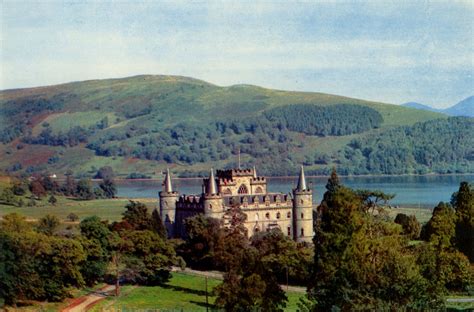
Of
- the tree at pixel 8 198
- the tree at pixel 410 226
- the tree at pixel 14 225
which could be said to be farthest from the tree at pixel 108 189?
the tree at pixel 14 225

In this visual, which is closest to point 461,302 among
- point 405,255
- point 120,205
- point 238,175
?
point 405,255

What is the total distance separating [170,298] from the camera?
4944 centimetres

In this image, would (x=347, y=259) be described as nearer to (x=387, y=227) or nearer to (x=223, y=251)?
(x=387, y=227)

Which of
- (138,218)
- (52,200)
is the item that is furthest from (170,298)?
(52,200)

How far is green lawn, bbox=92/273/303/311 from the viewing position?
4619 centimetres

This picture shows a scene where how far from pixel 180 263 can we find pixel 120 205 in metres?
67.4

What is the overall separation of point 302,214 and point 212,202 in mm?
7836

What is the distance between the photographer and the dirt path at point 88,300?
4644 cm

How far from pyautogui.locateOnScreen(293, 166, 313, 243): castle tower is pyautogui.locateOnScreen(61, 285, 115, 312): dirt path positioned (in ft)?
77.3

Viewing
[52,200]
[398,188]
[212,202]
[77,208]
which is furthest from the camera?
[398,188]

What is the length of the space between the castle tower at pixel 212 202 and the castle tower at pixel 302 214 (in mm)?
6487

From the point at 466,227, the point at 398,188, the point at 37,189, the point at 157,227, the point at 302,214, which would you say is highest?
the point at 37,189

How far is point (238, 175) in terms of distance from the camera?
246 feet

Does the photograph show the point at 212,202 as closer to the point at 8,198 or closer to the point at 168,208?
the point at 168,208
